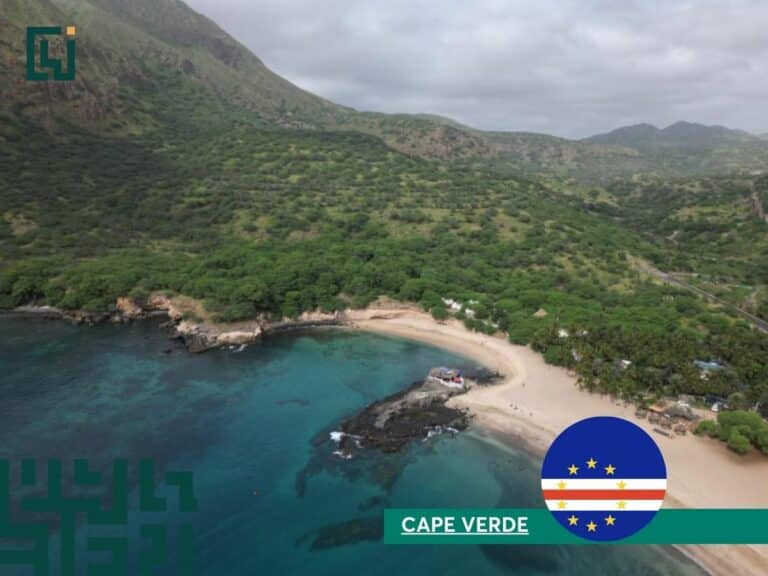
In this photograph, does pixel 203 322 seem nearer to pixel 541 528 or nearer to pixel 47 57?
pixel 541 528

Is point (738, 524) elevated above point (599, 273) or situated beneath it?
situated beneath

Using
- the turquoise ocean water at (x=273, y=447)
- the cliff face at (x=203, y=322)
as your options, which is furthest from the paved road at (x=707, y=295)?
the cliff face at (x=203, y=322)

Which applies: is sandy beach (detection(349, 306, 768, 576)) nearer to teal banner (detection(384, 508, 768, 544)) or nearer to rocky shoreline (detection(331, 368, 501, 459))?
teal banner (detection(384, 508, 768, 544))

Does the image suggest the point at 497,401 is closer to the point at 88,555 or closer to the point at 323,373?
the point at 323,373

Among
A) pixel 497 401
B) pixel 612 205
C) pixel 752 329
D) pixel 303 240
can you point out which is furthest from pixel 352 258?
pixel 612 205

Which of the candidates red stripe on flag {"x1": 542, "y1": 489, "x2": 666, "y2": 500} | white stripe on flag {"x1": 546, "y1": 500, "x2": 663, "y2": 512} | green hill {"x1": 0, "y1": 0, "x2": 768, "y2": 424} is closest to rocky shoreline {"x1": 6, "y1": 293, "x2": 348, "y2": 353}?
green hill {"x1": 0, "y1": 0, "x2": 768, "y2": 424}
